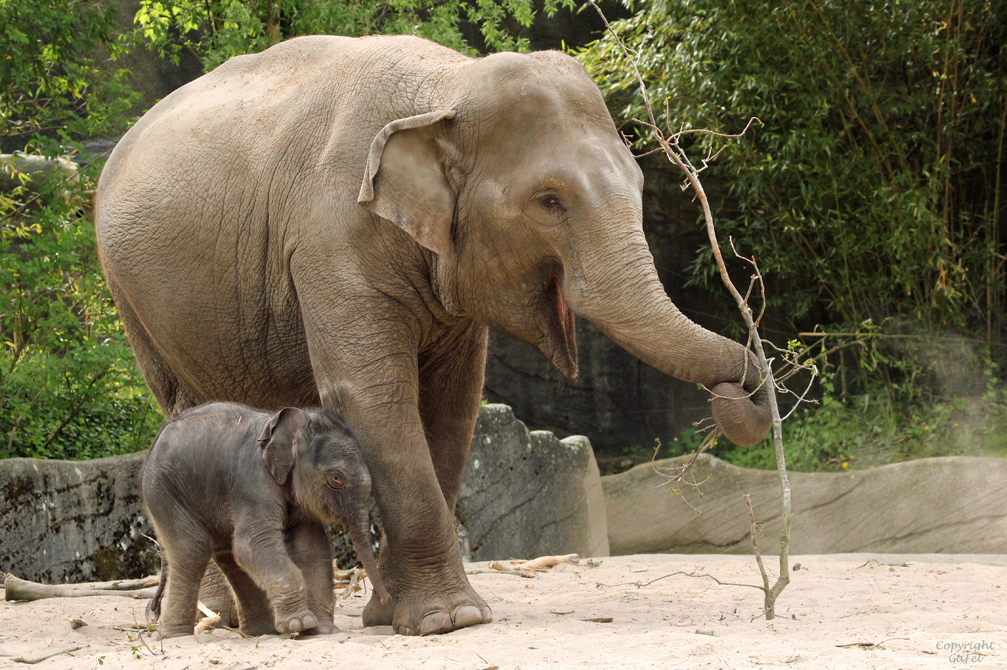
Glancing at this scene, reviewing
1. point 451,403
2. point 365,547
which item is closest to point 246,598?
point 365,547

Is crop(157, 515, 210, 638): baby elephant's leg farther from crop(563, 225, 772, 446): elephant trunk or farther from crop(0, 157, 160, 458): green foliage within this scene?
crop(0, 157, 160, 458): green foliage

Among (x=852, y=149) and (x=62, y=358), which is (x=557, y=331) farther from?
(x=852, y=149)

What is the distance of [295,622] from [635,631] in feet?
4.10

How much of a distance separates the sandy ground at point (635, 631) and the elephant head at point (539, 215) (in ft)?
2.66

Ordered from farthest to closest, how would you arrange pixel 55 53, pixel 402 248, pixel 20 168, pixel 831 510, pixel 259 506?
pixel 20 168 → pixel 831 510 → pixel 55 53 → pixel 402 248 → pixel 259 506

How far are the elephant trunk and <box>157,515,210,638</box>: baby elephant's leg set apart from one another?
166 centimetres

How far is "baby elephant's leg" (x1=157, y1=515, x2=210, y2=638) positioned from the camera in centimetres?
414

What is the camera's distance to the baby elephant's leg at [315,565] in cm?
410

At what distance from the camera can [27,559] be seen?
249 inches

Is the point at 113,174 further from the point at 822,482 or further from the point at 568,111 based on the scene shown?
the point at 822,482

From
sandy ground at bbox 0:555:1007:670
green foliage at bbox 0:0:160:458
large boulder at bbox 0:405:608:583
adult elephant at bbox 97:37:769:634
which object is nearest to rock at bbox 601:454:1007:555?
large boulder at bbox 0:405:608:583

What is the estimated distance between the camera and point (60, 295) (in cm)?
810

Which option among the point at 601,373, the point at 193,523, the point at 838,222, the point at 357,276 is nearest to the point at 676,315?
the point at 357,276

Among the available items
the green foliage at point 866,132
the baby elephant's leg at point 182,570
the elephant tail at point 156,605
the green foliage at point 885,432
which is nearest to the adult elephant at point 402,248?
the baby elephant's leg at point 182,570
